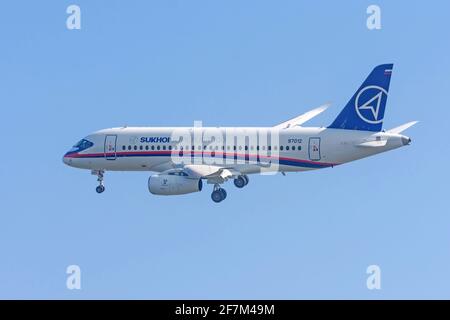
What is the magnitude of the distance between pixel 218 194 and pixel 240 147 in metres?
4.46

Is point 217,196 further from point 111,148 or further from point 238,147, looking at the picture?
point 111,148

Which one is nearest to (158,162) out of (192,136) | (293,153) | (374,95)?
(192,136)

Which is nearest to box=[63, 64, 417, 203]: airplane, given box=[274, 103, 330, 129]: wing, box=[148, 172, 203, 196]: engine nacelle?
box=[148, 172, 203, 196]: engine nacelle

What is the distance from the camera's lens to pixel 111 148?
349 ft

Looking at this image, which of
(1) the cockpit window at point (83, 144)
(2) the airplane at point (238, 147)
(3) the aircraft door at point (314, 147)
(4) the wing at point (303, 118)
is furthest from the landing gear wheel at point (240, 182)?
(1) the cockpit window at point (83, 144)

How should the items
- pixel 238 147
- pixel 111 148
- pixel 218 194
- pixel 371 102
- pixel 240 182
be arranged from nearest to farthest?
pixel 371 102, pixel 218 194, pixel 238 147, pixel 240 182, pixel 111 148

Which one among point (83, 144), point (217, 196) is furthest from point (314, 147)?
point (83, 144)

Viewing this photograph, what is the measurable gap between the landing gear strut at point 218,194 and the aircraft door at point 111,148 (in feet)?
32.8

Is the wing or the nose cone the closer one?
the nose cone

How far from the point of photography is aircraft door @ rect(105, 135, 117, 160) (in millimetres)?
106113

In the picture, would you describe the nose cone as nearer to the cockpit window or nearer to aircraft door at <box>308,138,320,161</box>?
aircraft door at <box>308,138,320,161</box>

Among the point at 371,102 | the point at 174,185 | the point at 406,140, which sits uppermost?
the point at 371,102

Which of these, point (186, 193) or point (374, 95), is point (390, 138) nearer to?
point (374, 95)

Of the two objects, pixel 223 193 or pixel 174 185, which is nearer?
pixel 174 185
